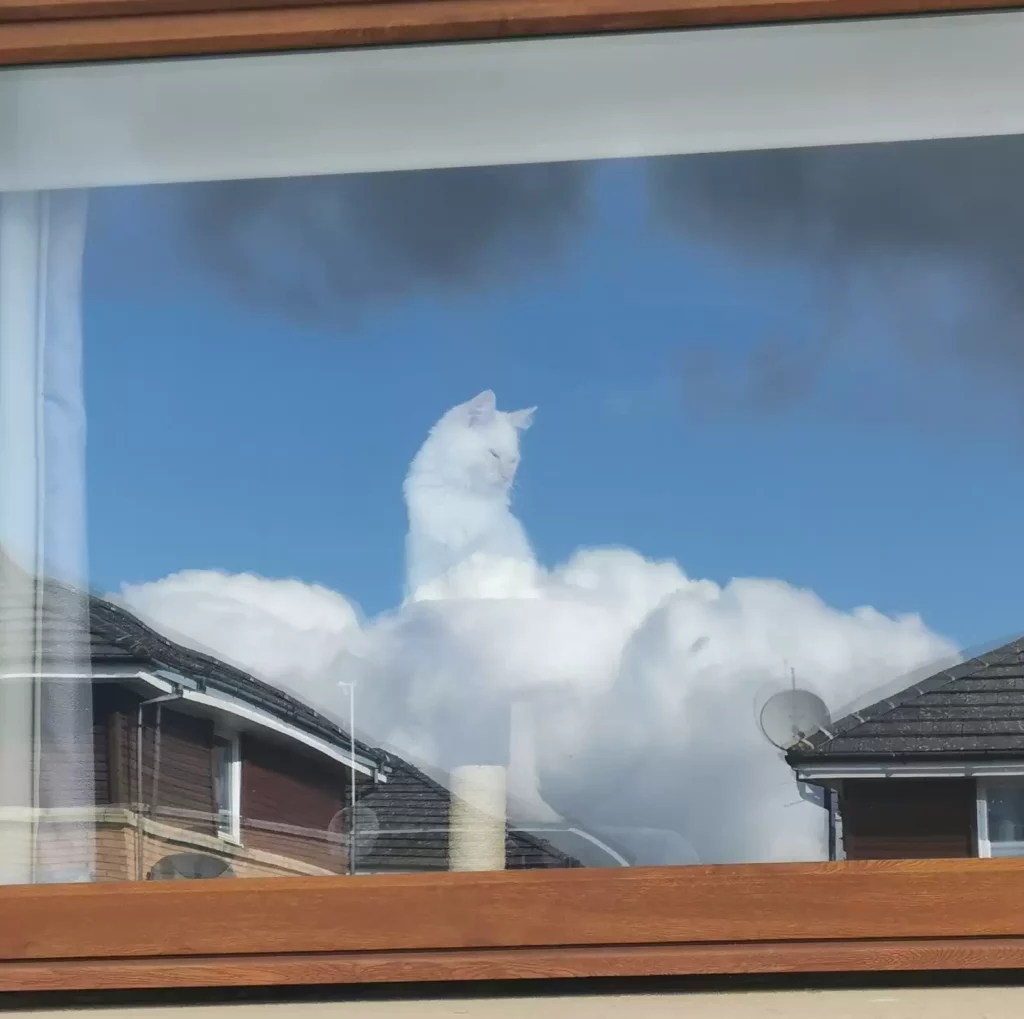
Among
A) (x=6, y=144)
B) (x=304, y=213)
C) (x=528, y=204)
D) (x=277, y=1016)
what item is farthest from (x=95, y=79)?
(x=277, y=1016)

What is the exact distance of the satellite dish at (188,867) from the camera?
50.7 inches

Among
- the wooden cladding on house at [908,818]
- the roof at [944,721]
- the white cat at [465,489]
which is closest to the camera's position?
the wooden cladding on house at [908,818]

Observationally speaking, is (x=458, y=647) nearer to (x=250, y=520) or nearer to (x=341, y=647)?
(x=341, y=647)

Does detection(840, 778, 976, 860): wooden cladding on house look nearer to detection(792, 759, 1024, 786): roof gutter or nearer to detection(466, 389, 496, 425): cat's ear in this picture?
detection(792, 759, 1024, 786): roof gutter

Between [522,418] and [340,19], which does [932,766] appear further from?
[340,19]

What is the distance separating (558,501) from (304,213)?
47 centimetres

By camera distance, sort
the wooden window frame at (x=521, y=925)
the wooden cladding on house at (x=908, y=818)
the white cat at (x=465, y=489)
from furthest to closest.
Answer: the white cat at (x=465, y=489) < the wooden cladding on house at (x=908, y=818) < the wooden window frame at (x=521, y=925)

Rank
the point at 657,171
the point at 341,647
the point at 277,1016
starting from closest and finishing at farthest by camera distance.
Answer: the point at 277,1016
the point at 341,647
the point at 657,171

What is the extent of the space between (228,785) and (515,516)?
44 centimetres

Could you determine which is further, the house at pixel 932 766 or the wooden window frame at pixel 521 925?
the house at pixel 932 766

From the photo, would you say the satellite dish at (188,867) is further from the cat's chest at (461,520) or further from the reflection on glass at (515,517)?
the cat's chest at (461,520)

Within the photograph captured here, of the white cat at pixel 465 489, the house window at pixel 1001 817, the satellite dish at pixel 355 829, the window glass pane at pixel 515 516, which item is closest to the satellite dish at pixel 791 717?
the window glass pane at pixel 515 516

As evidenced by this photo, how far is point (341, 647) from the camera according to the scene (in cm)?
145

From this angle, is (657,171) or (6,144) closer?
(6,144)
